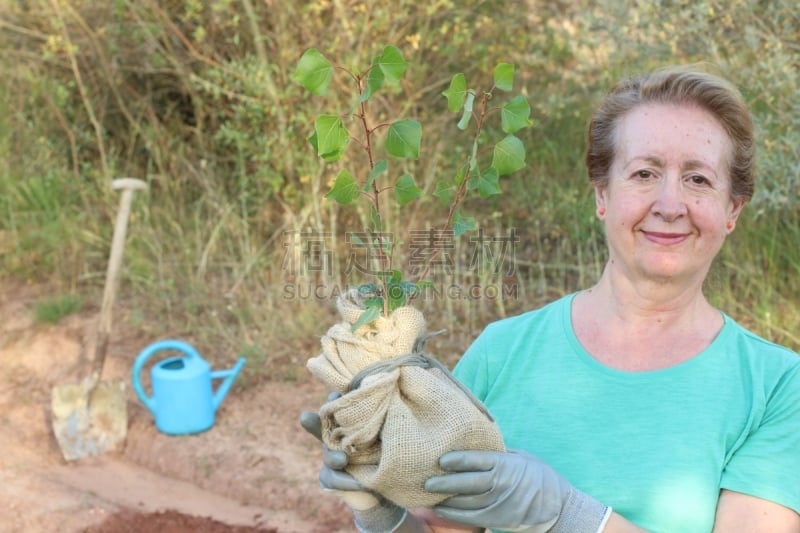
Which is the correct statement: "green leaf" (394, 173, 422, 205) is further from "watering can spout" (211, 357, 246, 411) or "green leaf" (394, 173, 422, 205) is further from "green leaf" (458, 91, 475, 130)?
"watering can spout" (211, 357, 246, 411)

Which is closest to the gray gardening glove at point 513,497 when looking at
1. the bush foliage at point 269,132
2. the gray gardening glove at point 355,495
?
the gray gardening glove at point 355,495

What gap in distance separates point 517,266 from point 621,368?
11.1 ft

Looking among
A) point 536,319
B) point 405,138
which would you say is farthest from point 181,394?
point 405,138

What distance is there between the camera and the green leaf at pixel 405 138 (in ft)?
4.26

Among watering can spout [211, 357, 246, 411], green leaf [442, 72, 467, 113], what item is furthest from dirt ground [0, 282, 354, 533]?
green leaf [442, 72, 467, 113]

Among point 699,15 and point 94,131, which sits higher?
point 699,15

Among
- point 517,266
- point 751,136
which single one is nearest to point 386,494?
point 751,136

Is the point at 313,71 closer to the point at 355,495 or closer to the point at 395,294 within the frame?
the point at 395,294

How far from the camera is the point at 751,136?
1508mm

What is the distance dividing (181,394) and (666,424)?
8.81 feet

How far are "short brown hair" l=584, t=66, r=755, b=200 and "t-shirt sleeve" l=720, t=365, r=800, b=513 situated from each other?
0.38 metres

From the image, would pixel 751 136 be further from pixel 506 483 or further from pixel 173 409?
pixel 173 409

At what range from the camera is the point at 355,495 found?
1.37 m

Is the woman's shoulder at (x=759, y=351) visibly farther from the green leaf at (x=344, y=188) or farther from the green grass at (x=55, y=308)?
the green grass at (x=55, y=308)
